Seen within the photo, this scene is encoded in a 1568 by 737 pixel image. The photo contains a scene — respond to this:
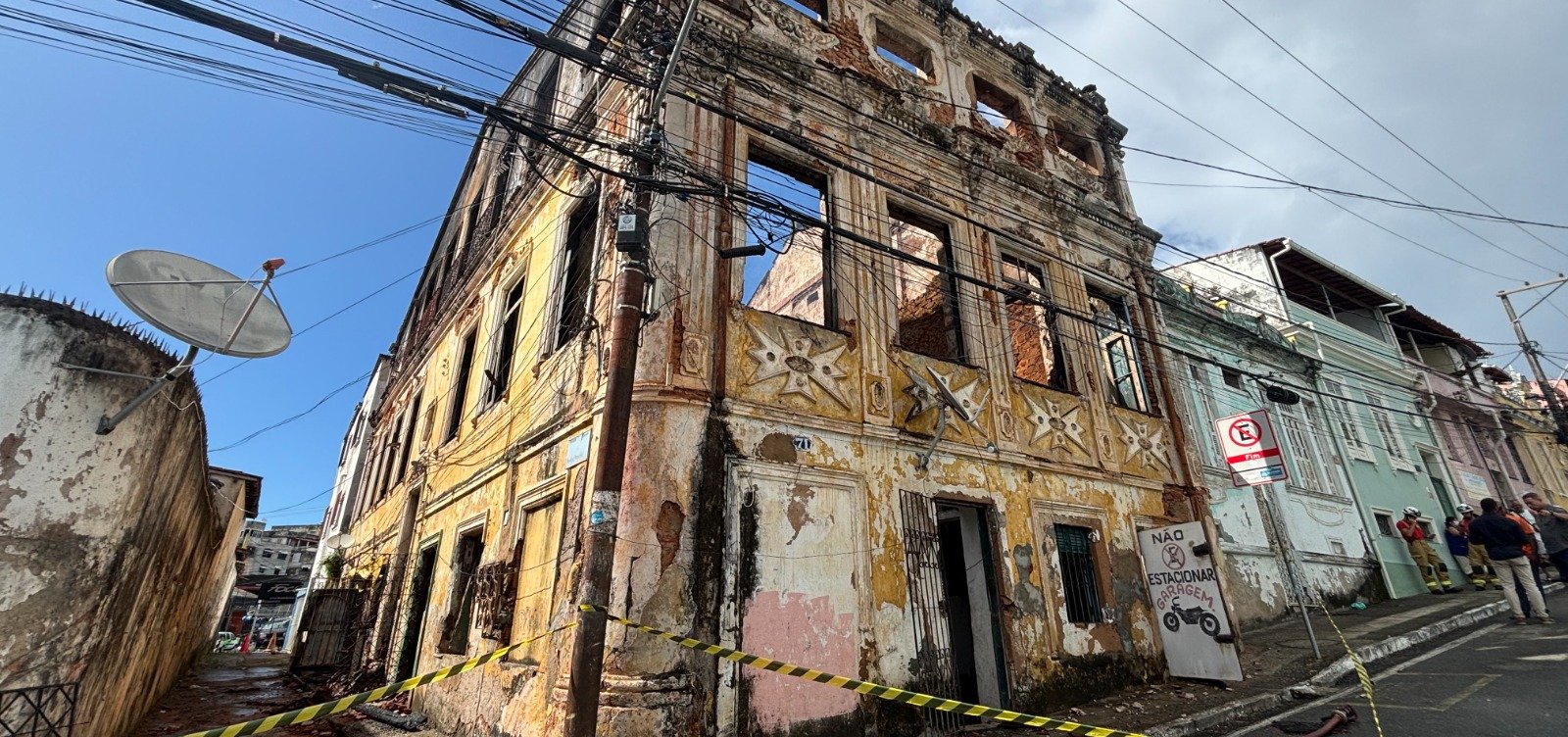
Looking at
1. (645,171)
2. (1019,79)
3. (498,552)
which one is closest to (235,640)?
(498,552)

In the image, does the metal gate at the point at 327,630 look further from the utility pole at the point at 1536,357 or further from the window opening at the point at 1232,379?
the utility pole at the point at 1536,357

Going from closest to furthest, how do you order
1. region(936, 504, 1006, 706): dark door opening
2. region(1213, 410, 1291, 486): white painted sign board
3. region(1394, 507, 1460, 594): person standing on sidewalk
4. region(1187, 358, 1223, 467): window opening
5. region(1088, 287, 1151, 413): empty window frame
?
region(936, 504, 1006, 706): dark door opening, region(1213, 410, 1291, 486): white painted sign board, region(1088, 287, 1151, 413): empty window frame, region(1187, 358, 1223, 467): window opening, region(1394, 507, 1460, 594): person standing on sidewalk

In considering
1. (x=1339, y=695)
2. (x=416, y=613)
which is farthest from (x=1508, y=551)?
(x=416, y=613)

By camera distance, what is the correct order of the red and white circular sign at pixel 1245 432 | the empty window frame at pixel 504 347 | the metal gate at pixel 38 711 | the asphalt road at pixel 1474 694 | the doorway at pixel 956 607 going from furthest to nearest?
the empty window frame at pixel 504 347 → the red and white circular sign at pixel 1245 432 → the doorway at pixel 956 607 → the asphalt road at pixel 1474 694 → the metal gate at pixel 38 711

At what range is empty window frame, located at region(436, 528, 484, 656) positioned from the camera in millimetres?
7992

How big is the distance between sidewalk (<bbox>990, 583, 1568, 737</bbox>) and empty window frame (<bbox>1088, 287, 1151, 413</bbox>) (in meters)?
3.79

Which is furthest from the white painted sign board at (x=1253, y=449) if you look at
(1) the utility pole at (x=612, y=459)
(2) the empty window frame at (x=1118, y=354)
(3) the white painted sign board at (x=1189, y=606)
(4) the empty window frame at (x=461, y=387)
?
(4) the empty window frame at (x=461, y=387)

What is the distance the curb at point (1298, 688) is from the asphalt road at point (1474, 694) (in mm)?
325

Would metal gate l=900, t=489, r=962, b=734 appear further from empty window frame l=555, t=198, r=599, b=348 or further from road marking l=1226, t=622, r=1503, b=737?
empty window frame l=555, t=198, r=599, b=348

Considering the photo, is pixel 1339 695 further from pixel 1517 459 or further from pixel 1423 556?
pixel 1517 459

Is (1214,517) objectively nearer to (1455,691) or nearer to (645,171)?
(1455,691)

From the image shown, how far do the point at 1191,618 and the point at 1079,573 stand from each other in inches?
52.8

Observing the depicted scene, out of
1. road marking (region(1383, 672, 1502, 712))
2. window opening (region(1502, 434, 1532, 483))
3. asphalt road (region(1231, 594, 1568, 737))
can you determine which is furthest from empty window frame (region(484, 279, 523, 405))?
window opening (region(1502, 434, 1532, 483))

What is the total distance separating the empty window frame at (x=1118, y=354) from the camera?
1027 cm
